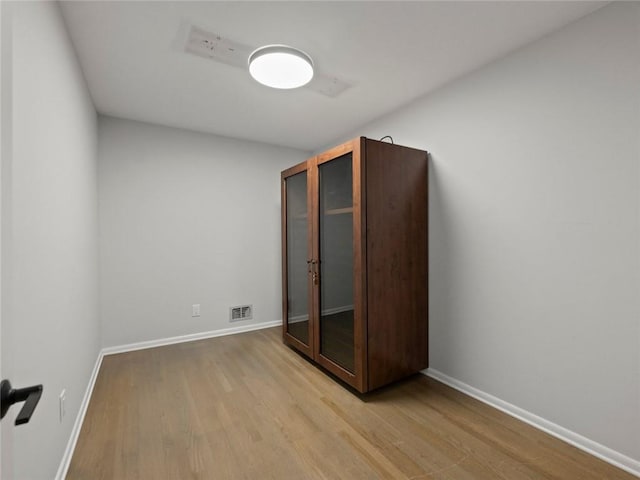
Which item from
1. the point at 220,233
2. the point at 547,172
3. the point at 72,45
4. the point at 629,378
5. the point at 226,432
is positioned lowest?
the point at 226,432

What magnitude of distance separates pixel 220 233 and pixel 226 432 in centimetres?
225

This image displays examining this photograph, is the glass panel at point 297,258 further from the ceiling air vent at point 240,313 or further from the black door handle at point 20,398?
the black door handle at point 20,398

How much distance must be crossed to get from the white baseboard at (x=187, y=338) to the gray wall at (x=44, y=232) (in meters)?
1.03

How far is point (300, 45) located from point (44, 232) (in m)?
1.73

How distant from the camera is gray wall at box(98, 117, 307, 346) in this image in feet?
10.1

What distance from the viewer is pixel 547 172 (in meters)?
1.86

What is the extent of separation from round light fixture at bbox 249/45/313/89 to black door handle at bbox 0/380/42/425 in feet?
6.37

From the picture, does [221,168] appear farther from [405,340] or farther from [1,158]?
[1,158]

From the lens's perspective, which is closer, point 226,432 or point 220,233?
point 226,432

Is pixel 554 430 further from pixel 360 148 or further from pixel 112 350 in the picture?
pixel 112 350

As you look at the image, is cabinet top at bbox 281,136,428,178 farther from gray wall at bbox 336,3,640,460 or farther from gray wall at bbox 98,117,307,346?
gray wall at bbox 98,117,307,346

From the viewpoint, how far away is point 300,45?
6.37 ft

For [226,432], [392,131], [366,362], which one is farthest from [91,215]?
[392,131]

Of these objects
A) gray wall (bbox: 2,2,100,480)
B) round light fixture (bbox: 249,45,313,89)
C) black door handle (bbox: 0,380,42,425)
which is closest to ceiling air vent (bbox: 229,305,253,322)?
gray wall (bbox: 2,2,100,480)
